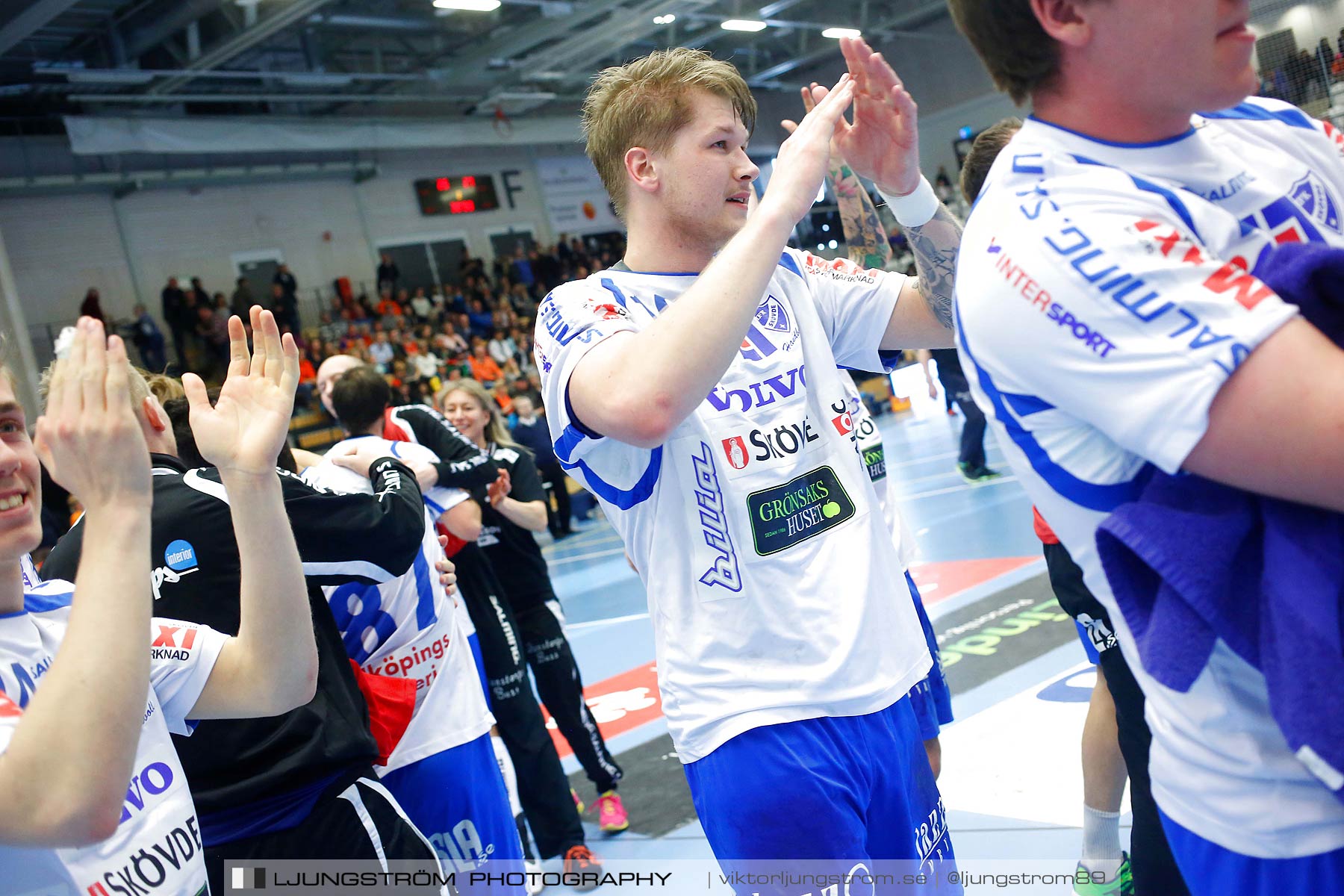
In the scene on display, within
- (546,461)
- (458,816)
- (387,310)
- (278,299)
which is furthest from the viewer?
(387,310)

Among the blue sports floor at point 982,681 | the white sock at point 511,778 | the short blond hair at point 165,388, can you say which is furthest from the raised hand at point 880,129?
the white sock at point 511,778

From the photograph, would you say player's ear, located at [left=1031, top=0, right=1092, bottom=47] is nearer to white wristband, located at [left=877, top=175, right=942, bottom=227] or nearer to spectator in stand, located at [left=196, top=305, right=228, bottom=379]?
white wristband, located at [left=877, top=175, right=942, bottom=227]

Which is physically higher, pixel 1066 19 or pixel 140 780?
pixel 1066 19

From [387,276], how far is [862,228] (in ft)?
63.5

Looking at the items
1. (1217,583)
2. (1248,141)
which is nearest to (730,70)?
(1248,141)

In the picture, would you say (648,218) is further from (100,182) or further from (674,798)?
(100,182)

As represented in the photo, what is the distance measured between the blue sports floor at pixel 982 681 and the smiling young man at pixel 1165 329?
2145 mm

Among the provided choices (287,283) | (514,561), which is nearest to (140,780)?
(514,561)

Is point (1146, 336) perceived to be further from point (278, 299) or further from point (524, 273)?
point (524, 273)

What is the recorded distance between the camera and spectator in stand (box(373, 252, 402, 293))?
20500 mm

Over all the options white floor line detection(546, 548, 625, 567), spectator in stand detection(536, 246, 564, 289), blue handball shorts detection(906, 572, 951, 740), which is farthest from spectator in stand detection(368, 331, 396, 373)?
blue handball shorts detection(906, 572, 951, 740)

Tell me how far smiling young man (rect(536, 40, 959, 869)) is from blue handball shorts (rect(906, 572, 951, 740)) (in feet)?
0.91

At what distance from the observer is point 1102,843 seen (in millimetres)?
2863

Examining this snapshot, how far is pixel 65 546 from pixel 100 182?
18.0 metres
